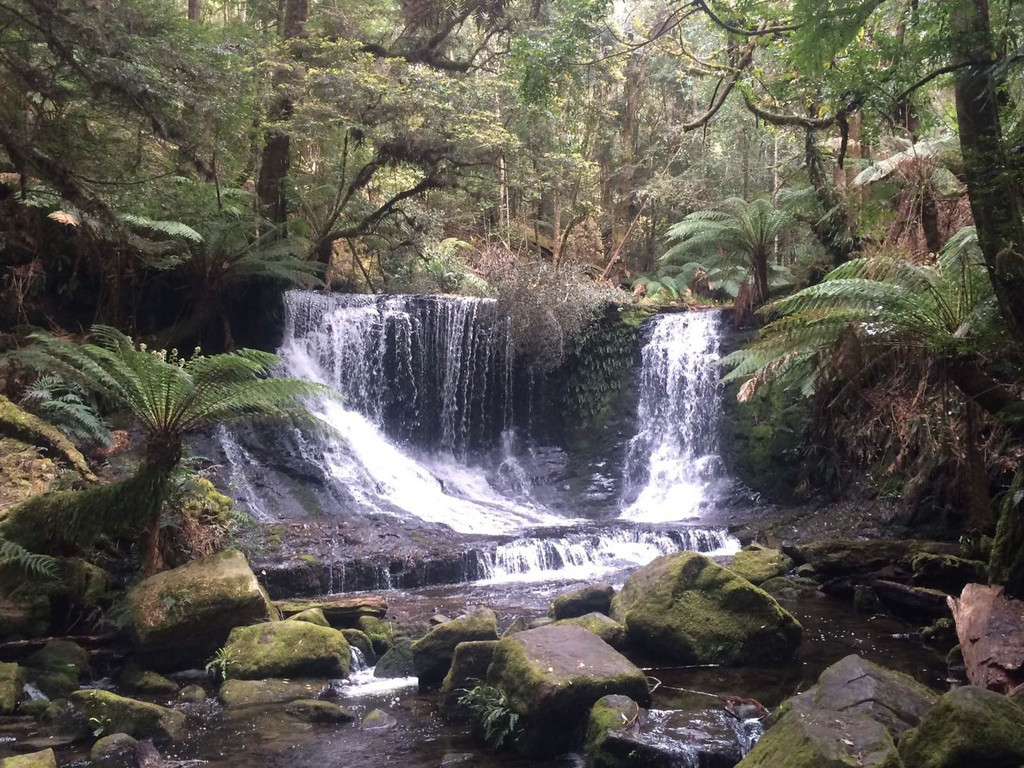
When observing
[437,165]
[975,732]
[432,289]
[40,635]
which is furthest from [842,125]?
[432,289]

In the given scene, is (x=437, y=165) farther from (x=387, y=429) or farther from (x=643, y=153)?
(x=643, y=153)

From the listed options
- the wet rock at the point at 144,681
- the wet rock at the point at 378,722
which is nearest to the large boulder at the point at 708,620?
the wet rock at the point at 378,722

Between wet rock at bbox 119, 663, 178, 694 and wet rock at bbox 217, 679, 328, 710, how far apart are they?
43 centimetres

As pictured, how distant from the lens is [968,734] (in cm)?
347

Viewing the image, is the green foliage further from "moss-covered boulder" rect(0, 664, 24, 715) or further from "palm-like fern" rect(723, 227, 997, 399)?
"palm-like fern" rect(723, 227, 997, 399)

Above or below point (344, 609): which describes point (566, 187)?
above

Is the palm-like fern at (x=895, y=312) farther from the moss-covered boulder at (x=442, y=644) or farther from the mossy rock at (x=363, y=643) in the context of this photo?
the mossy rock at (x=363, y=643)

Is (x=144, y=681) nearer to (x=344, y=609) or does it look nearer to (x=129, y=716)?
(x=129, y=716)

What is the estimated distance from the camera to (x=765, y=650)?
625cm

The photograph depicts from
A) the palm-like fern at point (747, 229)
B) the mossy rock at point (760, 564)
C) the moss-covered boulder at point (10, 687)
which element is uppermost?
the palm-like fern at point (747, 229)

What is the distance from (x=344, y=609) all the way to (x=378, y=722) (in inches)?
87.9

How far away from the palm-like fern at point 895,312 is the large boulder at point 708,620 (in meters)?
2.34

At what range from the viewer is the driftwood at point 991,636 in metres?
4.73

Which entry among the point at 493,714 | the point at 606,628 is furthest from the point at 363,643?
the point at 493,714
